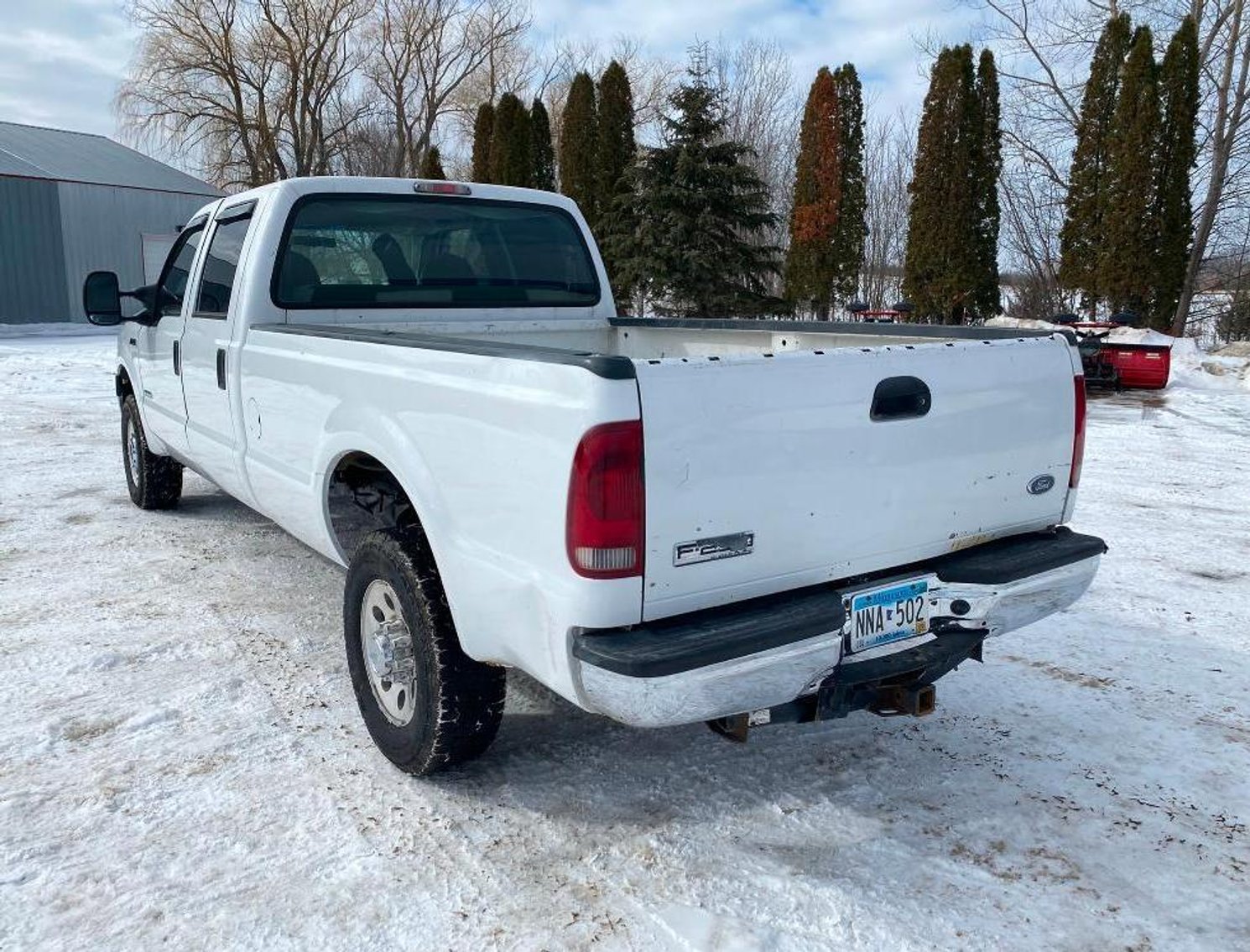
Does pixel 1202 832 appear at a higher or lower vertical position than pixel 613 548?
lower

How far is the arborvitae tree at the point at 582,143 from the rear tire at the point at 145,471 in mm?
18203

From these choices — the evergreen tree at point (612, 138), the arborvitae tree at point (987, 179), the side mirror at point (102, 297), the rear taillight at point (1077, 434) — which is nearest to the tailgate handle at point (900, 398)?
the rear taillight at point (1077, 434)

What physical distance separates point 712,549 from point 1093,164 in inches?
837

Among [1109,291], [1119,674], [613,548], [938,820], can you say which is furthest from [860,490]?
[1109,291]

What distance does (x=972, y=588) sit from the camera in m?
2.94

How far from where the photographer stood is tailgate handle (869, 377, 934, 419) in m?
2.70

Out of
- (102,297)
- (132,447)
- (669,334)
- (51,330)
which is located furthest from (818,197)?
(102,297)

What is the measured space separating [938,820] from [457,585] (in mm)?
1665

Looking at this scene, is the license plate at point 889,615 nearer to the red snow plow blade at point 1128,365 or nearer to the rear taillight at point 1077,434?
the rear taillight at point 1077,434

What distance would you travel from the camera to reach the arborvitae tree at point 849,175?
23064 millimetres

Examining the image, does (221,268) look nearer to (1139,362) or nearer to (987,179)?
(1139,362)

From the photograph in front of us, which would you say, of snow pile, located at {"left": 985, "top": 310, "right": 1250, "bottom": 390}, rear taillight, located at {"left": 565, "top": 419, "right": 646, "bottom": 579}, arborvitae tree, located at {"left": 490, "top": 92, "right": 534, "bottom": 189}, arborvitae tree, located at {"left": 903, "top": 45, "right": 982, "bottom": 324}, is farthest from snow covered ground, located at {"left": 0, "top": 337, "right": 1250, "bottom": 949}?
arborvitae tree, located at {"left": 490, "top": 92, "right": 534, "bottom": 189}

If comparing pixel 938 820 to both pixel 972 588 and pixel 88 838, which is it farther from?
pixel 88 838

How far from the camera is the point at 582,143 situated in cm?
2409
